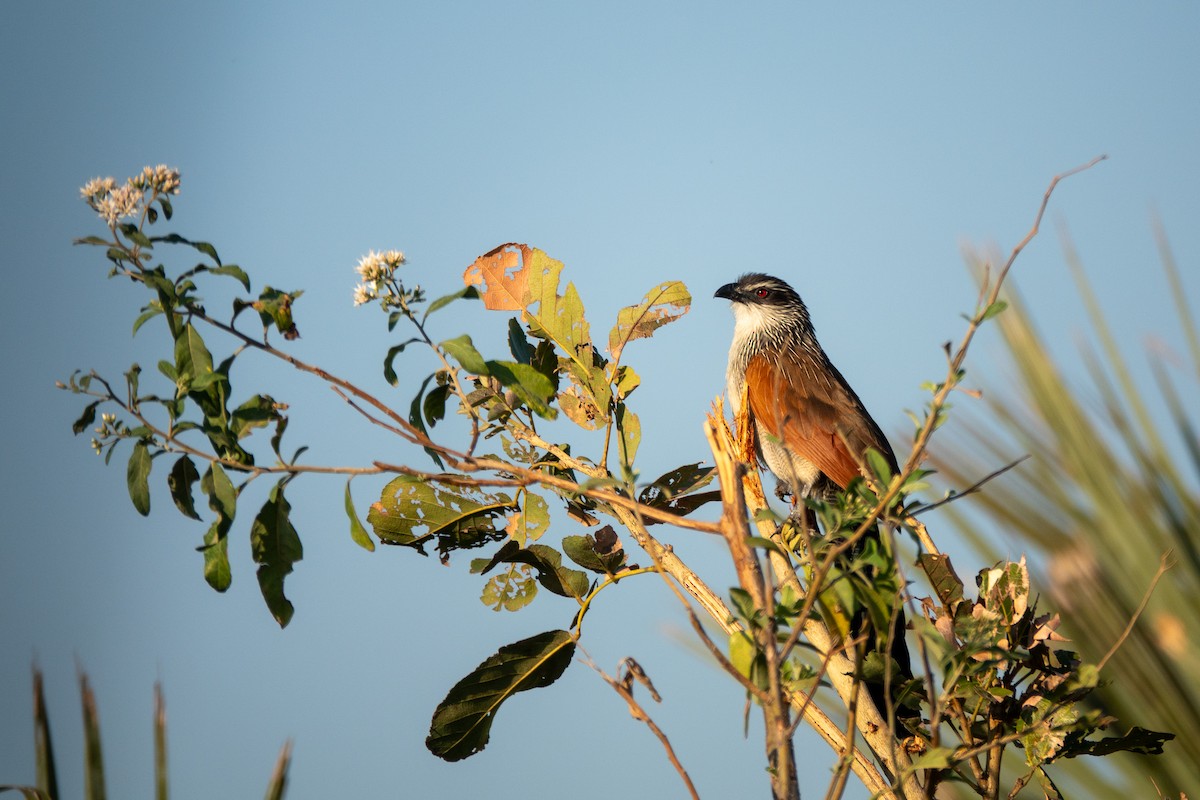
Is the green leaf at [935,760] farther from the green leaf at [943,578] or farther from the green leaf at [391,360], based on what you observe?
the green leaf at [391,360]

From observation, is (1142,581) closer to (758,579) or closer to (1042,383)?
(1042,383)

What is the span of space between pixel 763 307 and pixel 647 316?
12.8 ft

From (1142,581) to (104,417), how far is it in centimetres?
295

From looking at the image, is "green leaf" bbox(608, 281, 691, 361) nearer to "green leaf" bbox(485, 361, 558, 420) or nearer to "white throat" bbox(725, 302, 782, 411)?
"green leaf" bbox(485, 361, 558, 420)

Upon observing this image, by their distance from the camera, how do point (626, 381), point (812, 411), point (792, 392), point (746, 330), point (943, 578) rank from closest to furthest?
point (943, 578) < point (626, 381) < point (812, 411) < point (792, 392) < point (746, 330)

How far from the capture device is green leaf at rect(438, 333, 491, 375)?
5.50ft

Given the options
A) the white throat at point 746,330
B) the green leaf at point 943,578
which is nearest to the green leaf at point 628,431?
the green leaf at point 943,578

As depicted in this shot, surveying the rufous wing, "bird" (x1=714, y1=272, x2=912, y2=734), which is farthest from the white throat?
the rufous wing

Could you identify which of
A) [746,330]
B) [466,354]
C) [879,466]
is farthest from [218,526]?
[746,330]

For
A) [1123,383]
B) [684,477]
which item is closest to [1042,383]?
[1123,383]

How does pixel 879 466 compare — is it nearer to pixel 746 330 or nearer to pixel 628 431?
pixel 628 431

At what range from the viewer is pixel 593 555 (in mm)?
1993

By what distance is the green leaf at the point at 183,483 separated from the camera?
1.79 m

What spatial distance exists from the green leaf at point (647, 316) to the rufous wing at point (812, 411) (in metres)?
1.60
